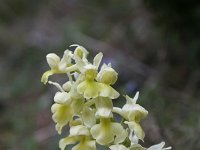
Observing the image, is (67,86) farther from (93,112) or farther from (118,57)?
(118,57)

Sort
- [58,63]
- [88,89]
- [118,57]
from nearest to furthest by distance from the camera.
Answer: [88,89] → [58,63] → [118,57]

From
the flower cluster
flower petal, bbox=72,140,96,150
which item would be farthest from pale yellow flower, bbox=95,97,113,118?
flower petal, bbox=72,140,96,150

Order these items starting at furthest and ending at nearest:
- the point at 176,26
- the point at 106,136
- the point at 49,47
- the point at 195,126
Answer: the point at 49,47 → the point at 176,26 → the point at 195,126 → the point at 106,136

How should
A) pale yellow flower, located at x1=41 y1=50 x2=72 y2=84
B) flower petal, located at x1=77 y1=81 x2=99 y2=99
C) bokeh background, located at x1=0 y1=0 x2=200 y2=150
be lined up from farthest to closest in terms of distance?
bokeh background, located at x1=0 y1=0 x2=200 y2=150 → pale yellow flower, located at x1=41 y1=50 x2=72 y2=84 → flower petal, located at x1=77 y1=81 x2=99 y2=99

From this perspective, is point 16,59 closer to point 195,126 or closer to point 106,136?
point 195,126

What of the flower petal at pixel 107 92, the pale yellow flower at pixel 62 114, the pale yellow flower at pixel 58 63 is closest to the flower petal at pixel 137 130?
the flower petal at pixel 107 92

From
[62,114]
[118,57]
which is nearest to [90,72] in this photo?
[62,114]

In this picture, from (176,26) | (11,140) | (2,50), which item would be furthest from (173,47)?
(2,50)

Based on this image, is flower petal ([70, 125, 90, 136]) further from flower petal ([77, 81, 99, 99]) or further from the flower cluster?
flower petal ([77, 81, 99, 99])
